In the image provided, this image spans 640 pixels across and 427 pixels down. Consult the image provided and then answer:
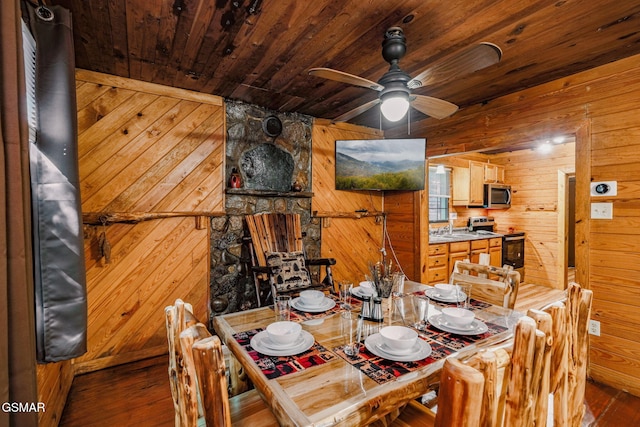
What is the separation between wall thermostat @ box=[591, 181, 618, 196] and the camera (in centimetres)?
227

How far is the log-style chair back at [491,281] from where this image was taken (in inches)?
71.9

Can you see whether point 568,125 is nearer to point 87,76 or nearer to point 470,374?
point 470,374

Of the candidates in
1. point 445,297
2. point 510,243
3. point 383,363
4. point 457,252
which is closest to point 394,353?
point 383,363

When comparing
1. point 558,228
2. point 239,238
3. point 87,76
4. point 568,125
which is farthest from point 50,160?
point 558,228

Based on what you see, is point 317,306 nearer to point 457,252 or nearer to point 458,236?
point 457,252

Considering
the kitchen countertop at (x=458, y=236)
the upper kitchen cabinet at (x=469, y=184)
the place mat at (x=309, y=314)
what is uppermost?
the upper kitchen cabinet at (x=469, y=184)

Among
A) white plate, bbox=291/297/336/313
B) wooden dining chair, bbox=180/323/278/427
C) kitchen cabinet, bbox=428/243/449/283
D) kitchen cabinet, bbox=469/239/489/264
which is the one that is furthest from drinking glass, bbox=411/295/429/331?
kitchen cabinet, bbox=469/239/489/264

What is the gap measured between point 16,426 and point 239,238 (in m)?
2.32

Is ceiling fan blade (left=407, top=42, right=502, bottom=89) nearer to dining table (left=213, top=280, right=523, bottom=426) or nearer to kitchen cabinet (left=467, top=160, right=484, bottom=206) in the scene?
dining table (left=213, top=280, right=523, bottom=426)

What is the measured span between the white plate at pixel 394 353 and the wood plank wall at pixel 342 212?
247 centimetres

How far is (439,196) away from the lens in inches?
195

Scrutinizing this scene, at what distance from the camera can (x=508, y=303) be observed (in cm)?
182

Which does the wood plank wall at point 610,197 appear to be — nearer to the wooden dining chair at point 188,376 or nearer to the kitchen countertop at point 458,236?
the kitchen countertop at point 458,236

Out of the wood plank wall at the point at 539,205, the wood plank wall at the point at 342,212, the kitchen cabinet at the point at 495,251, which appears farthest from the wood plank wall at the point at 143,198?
the wood plank wall at the point at 539,205
